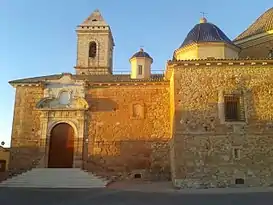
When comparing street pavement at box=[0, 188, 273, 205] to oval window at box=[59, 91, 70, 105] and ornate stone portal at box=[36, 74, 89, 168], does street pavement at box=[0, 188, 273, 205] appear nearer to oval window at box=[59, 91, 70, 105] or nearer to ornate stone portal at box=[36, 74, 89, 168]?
ornate stone portal at box=[36, 74, 89, 168]

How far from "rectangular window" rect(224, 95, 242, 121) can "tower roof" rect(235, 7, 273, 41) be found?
6.23 metres

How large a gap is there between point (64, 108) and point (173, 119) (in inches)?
270

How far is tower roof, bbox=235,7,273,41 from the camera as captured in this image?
18750 millimetres

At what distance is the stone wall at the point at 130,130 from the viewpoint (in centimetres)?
1736

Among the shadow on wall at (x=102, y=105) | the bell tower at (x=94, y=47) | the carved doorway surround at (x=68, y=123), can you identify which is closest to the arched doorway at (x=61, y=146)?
the carved doorway surround at (x=68, y=123)

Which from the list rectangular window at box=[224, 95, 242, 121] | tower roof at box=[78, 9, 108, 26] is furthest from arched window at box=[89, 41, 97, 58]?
rectangular window at box=[224, 95, 242, 121]

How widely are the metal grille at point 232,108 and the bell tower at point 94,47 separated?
12942mm

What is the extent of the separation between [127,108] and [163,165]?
373 cm

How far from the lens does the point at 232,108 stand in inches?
577

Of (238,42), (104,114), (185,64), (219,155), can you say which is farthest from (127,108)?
(238,42)

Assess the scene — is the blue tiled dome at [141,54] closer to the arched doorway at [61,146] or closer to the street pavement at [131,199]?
the arched doorway at [61,146]

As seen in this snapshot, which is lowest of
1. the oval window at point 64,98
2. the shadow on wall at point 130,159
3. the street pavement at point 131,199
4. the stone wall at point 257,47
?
the street pavement at point 131,199

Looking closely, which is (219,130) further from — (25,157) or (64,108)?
(25,157)

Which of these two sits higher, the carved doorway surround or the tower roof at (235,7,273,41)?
the tower roof at (235,7,273,41)
